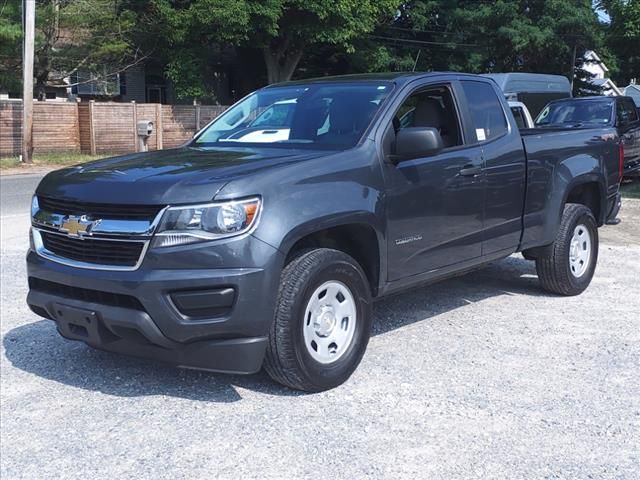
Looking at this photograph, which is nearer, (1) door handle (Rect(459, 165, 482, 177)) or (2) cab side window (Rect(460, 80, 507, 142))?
(1) door handle (Rect(459, 165, 482, 177))

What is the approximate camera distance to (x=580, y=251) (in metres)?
6.87

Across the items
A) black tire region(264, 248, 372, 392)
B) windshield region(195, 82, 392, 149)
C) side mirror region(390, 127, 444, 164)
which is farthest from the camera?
windshield region(195, 82, 392, 149)

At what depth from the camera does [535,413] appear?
411 centimetres

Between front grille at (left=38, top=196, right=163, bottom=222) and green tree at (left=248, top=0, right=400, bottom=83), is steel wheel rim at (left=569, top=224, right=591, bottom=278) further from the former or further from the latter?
green tree at (left=248, top=0, right=400, bottom=83)

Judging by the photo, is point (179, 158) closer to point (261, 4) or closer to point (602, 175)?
point (602, 175)

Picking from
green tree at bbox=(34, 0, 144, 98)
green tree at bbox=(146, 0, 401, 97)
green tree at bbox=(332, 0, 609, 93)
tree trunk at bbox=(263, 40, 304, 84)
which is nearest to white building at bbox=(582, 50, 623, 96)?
green tree at bbox=(332, 0, 609, 93)

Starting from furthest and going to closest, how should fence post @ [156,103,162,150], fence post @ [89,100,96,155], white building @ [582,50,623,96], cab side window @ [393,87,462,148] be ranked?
white building @ [582,50,623,96] < fence post @ [156,103,162,150] < fence post @ [89,100,96,155] < cab side window @ [393,87,462,148]

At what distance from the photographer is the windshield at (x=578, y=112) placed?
46.9ft

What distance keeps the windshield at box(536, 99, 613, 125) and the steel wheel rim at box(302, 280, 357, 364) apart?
36.1 feet

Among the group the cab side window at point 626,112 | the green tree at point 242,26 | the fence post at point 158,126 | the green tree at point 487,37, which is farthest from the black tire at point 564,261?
the green tree at point 487,37

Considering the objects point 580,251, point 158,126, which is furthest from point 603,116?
point 158,126

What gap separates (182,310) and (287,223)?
2.39ft

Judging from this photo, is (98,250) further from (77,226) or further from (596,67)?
(596,67)

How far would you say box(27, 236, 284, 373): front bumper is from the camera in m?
3.79
